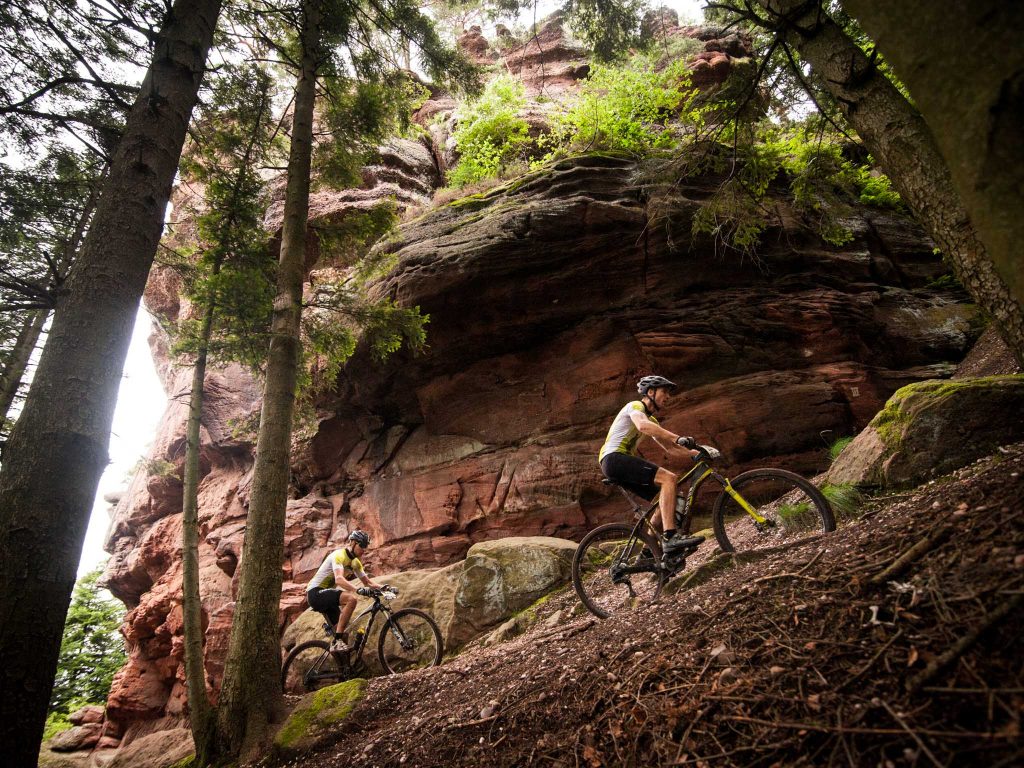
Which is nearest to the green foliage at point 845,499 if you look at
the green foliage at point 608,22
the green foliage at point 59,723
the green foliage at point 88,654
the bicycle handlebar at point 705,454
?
the bicycle handlebar at point 705,454

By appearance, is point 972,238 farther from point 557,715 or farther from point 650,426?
point 557,715

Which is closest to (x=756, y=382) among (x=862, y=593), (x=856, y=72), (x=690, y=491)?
(x=690, y=491)

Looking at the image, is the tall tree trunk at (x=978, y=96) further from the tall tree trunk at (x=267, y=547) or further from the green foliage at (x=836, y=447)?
the green foliage at (x=836, y=447)

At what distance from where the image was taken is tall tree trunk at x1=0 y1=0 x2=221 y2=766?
2.37 m

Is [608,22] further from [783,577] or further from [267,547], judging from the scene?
[267,547]

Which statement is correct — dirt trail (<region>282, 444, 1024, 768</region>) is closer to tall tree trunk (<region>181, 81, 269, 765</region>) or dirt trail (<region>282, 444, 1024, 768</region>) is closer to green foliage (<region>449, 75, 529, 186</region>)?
tall tree trunk (<region>181, 81, 269, 765</region>)

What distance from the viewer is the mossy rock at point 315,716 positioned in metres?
4.60

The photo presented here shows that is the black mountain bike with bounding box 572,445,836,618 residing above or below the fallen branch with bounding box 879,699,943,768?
above

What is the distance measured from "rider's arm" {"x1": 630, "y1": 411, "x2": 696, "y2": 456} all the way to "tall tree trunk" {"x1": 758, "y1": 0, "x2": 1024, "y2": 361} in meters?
2.56

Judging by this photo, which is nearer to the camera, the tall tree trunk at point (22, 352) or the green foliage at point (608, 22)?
the green foliage at point (608, 22)

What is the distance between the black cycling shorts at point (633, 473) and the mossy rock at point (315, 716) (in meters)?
3.63

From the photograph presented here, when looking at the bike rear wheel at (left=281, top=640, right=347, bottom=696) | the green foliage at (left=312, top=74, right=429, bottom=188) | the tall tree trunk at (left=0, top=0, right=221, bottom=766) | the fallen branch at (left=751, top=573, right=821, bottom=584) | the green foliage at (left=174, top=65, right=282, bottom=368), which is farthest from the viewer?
the green foliage at (left=312, top=74, right=429, bottom=188)

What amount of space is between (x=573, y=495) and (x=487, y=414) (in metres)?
3.02

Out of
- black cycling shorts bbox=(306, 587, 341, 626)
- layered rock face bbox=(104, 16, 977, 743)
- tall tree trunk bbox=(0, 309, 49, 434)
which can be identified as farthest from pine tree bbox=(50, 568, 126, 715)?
black cycling shorts bbox=(306, 587, 341, 626)
